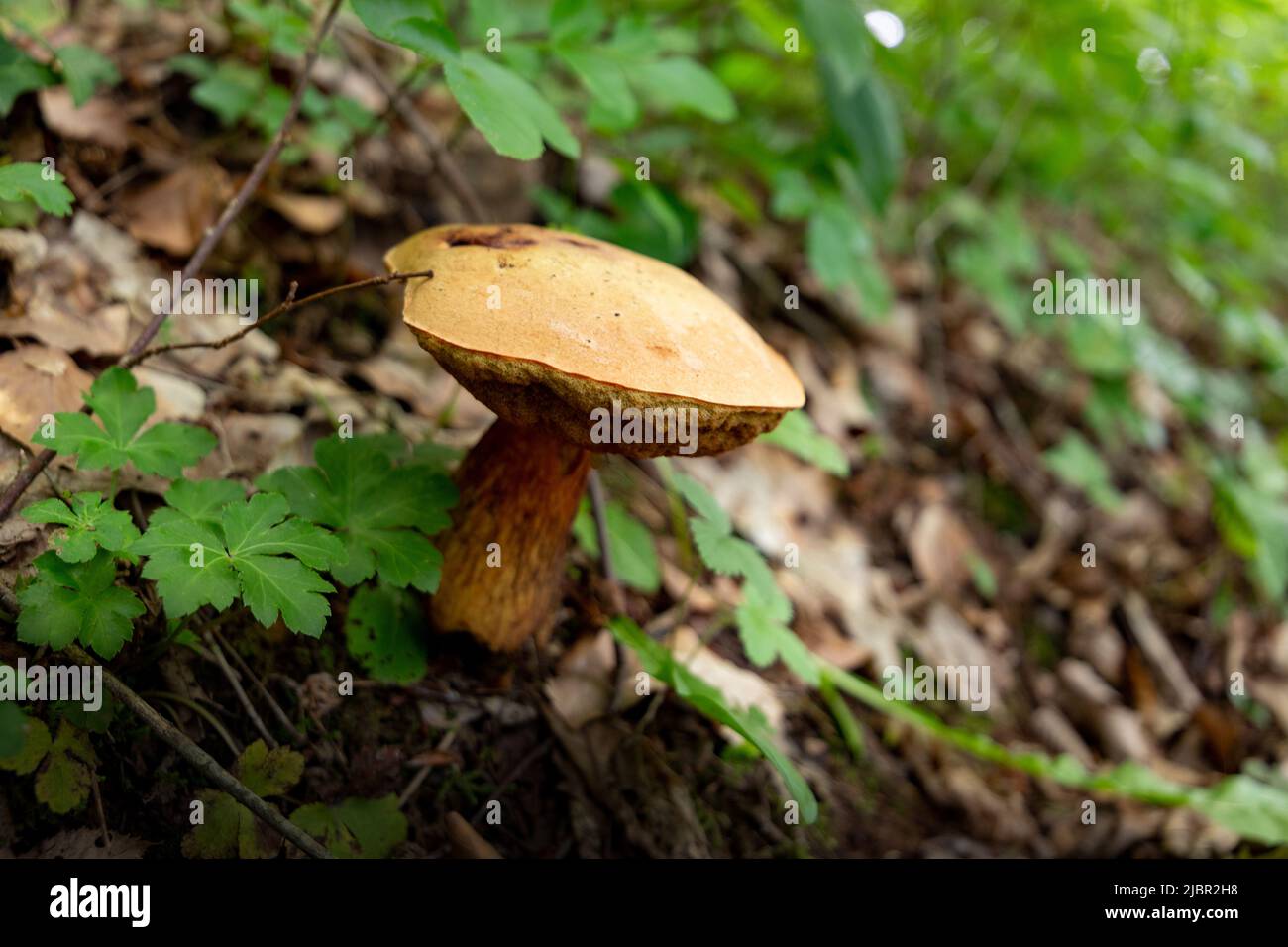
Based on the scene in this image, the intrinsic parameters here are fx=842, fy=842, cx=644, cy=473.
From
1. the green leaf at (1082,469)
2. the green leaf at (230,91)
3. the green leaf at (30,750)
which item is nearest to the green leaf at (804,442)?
the green leaf at (30,750)

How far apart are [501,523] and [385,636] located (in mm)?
308

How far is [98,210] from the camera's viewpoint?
2.03 metres

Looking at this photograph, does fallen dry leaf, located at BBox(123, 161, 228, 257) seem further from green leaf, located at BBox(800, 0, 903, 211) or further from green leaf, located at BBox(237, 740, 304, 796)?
green leaf, located at BBox(800, 0, 903, 211)

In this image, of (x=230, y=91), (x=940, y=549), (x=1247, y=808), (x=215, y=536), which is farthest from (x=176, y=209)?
(x=1247, y=808)

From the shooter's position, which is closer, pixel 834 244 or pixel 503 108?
pixel 503 108

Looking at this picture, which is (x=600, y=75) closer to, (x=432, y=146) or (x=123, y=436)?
(x=432, y=146)

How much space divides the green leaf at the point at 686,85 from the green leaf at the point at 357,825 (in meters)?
1.71

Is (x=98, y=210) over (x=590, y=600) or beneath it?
over

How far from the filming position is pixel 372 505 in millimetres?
1492

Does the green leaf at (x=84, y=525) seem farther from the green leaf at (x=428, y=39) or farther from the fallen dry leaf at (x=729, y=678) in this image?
the fallen dry leaf at (x=729, y=678)

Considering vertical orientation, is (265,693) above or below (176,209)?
below
